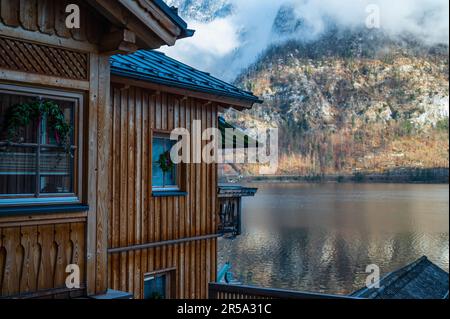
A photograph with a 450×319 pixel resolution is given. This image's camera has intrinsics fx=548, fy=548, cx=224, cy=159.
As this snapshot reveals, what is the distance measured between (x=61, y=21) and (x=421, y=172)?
186m

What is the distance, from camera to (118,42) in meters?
6.00

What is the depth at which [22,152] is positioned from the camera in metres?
5.60

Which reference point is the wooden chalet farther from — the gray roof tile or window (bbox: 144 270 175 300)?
window (bbox: 144 270 175 300)

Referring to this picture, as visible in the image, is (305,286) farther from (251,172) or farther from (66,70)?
(251,172)

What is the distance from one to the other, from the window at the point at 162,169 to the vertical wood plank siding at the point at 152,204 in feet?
0.71

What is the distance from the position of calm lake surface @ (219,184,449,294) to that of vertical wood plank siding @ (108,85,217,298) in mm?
32249

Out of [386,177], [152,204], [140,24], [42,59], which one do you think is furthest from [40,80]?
[386,177]

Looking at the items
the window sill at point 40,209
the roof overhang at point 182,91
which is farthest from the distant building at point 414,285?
the window sill at point 40,209

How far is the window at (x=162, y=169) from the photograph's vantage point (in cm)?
982

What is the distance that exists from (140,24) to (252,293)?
514 centimetres

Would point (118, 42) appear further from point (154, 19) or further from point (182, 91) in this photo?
point (182, 91)

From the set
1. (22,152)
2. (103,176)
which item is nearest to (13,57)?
(22,152)

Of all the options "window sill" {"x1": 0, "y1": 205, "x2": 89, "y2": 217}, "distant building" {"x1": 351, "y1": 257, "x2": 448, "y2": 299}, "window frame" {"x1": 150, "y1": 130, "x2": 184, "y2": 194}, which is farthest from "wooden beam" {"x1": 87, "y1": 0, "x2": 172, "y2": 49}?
"distant building" {"x1": 351, "y1": 257, "x2": 448, "y2": 299}

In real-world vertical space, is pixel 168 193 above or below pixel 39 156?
below
